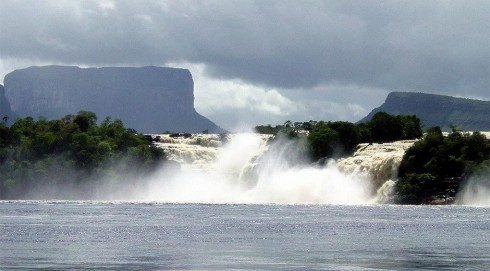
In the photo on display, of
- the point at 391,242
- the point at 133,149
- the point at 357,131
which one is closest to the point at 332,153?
the point at 357,131

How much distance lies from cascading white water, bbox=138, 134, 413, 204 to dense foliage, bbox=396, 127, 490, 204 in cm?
257

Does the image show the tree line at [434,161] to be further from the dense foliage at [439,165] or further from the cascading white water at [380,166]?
the cascading white water at [380,166]

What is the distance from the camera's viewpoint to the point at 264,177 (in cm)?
16912

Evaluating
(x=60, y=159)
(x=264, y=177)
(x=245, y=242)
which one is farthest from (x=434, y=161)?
(x=245, y=242)

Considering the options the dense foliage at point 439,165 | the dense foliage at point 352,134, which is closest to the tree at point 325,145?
the dense foliage at point 352,134

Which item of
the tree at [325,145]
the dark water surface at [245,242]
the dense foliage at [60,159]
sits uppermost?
the tree at [325,145]

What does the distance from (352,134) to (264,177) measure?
15.8m

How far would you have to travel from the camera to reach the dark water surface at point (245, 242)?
55.2 meters

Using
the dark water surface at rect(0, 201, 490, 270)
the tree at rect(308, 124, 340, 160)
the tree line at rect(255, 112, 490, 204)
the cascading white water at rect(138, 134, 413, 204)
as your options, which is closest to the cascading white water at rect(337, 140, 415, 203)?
the cascading white water at rect(138, 134, 413, 204)

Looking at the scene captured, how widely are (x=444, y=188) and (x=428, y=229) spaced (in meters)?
62.5

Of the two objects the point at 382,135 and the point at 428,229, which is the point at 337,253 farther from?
the point at 382,135

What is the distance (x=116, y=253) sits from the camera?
61.5 m

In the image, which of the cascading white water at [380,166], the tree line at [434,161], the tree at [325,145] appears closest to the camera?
the tree line at [434,161]

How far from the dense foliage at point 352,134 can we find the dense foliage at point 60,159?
26.1m
